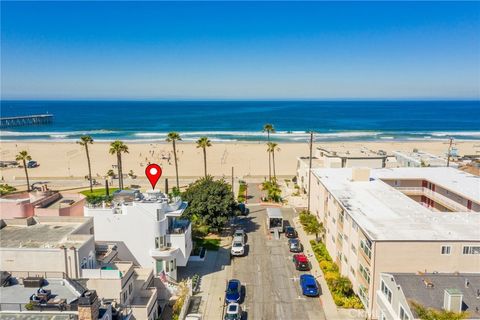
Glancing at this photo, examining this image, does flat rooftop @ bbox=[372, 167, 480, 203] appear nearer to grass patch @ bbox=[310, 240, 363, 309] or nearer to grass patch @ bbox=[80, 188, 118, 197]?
grass patch @ bbox=[310, 240, 363, 309]

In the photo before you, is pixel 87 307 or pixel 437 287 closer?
pixel 87 307

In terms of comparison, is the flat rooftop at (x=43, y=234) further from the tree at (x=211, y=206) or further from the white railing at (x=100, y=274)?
the tree at (x=211, y=206)

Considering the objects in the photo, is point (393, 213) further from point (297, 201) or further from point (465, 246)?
point (297, 201)

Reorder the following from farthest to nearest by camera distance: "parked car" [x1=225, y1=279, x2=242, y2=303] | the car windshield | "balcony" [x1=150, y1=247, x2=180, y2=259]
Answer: "balcony" [x1=150, y1=247, x2=180, y2=259] < the car windshield < "parked car" [x1=225, y1=279, x2=242, y2=303]

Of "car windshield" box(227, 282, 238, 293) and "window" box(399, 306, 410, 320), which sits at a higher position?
"window" box(399, 306, 410, 320)

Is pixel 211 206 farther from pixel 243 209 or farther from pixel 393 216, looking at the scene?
pixel 393 216

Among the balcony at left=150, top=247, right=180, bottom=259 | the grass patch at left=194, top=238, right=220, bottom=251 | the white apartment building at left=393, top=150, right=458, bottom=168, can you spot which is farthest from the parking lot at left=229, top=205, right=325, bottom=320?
the white apartment building at left=393, top=150, right=458, bottom=168

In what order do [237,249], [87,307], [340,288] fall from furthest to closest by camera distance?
[237,249]
[340,288]
[87,307]

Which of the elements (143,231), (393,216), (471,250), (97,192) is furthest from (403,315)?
(97,192)
